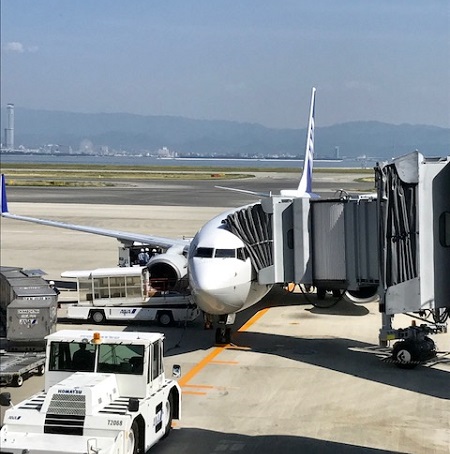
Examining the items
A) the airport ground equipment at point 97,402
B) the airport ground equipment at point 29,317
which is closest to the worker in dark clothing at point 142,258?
the airport ground equipment at point 29,317

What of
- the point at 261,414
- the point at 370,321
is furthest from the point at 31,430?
the point at 370,321

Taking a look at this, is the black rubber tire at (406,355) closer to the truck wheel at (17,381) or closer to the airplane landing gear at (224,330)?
the airplane landing gear at (224,330)

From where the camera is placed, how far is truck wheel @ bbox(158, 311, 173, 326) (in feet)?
91.8

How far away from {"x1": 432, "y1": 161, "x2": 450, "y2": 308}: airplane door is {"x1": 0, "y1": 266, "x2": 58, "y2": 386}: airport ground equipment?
11179 mm

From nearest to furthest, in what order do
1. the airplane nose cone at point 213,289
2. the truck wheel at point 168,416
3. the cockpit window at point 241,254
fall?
1. the truck wheel at point 168,416
2. the airplane nose cone at point 213,289
3. the cockpit window at point 241,254

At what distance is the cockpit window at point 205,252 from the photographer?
77.9ft

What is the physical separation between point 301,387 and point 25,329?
26.4ft

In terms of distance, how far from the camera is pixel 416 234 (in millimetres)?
13578

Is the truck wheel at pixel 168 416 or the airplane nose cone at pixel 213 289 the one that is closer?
the truck wheel at pixel 168 416

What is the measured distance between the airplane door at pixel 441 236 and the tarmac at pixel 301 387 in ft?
12.8

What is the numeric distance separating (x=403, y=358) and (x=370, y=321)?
6949 mm

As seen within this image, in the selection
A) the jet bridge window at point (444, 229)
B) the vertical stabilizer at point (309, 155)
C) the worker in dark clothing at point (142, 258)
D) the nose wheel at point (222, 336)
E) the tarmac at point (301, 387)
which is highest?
the vertical stabilizer at point (309, 155)

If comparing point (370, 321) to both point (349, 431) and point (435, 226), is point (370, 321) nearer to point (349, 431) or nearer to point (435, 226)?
point (349, 431)

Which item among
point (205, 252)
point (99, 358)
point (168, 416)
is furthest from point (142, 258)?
point (99, 358)
